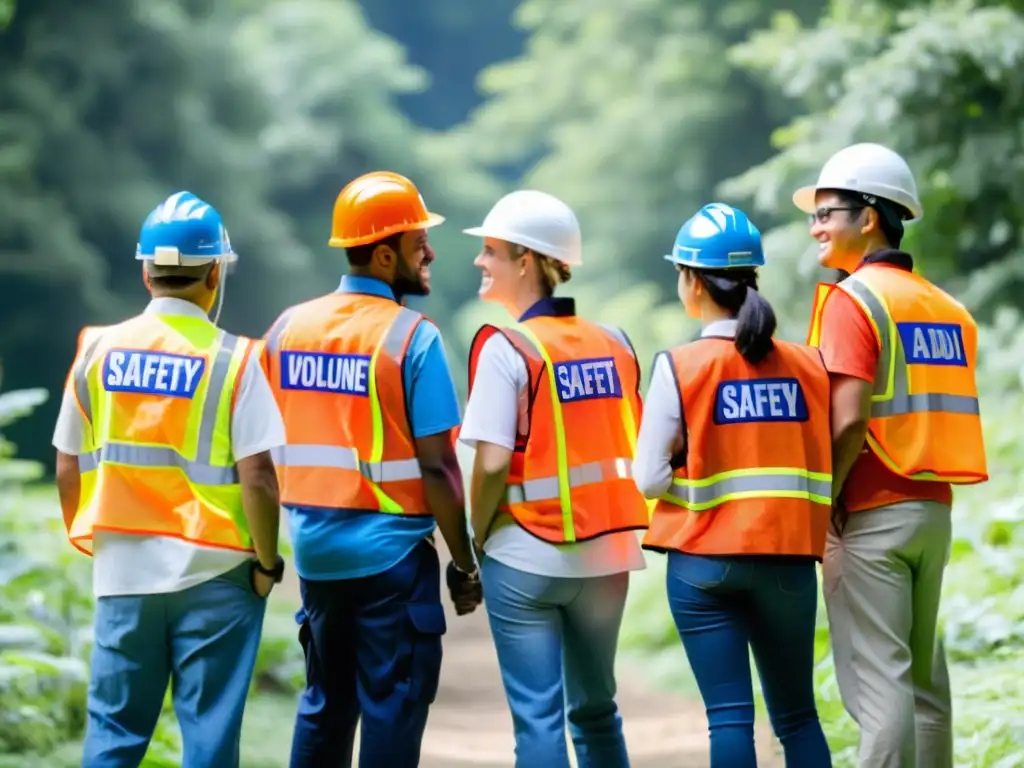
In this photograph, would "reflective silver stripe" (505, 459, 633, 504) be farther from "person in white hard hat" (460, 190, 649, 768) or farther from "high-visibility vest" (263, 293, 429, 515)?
"high-visibility vest" (263, 293, 429, 515)

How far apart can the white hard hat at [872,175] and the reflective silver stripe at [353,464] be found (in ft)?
5.36

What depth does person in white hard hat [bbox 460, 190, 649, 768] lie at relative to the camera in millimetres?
4523

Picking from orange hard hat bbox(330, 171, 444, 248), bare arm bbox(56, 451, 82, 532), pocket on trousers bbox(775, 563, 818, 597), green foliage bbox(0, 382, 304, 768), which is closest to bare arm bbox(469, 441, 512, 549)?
orange hard hat bbox(330, 171, 444, 248)

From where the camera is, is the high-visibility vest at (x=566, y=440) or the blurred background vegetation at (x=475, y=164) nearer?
the high-visibility vest at (x=566, y=440)

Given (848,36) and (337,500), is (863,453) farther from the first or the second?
(848,36)

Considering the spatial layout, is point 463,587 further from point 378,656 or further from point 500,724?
point 500,724

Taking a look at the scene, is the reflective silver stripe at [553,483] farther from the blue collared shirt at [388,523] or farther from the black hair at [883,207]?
the black hair at [883,207]

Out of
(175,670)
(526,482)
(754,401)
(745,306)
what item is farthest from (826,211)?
(175,670)

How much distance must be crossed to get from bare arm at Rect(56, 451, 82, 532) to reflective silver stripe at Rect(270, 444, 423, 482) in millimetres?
665

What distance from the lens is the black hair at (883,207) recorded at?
4820mm

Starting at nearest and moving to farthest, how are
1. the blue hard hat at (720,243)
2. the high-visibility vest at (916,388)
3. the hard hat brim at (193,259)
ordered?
the hard hat brim at (193,259)
the blue hard hat at (720,243)
the high-visibility vest at (916,388)

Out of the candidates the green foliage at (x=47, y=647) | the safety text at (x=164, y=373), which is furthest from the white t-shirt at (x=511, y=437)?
the green foliage at (x=47, y=647)

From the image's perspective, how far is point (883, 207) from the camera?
15.8 feet

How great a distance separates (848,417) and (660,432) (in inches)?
23.4
